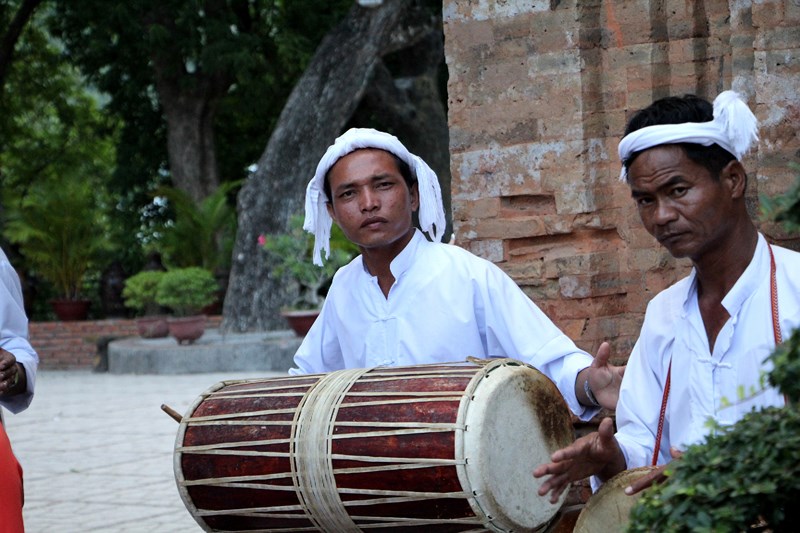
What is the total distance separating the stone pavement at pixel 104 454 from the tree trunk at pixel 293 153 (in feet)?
6.49

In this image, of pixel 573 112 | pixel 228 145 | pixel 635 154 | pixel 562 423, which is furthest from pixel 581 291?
pixel 228 145

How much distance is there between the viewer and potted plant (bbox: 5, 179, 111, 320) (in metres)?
18.8

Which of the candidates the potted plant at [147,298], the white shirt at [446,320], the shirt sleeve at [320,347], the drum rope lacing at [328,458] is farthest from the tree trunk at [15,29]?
the drum rope lacing at [328,458]

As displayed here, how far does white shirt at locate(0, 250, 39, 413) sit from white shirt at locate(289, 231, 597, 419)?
86 cm

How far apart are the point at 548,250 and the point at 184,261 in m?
14.3

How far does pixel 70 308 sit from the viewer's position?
19.0m

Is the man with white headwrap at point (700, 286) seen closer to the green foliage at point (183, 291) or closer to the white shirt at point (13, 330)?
the white shirt at point (13, 330)

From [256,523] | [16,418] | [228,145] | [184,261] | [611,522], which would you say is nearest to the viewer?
[611,522]

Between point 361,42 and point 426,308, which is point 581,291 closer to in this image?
point 426,308

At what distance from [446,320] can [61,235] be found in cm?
1619

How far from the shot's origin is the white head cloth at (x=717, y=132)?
9.12ft

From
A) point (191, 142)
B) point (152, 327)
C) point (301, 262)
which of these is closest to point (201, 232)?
point (191, 142)

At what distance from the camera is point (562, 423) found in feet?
10.4

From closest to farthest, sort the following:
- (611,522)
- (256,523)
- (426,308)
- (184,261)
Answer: (611,522) < (256,523) < (426,308) < (184,261)
